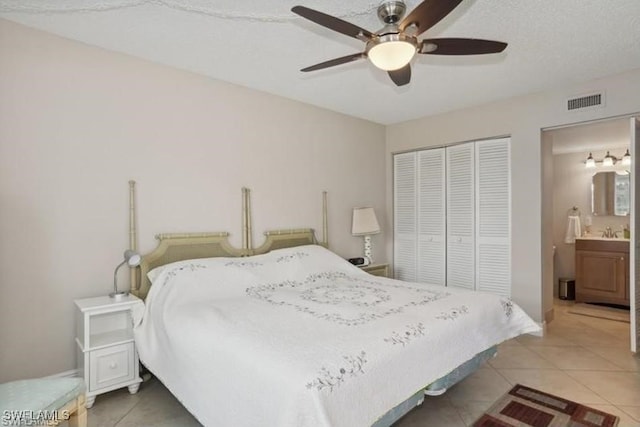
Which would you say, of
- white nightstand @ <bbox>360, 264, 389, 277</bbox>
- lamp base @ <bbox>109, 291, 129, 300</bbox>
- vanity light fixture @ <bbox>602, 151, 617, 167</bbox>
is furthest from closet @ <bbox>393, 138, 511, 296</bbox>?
lamp base @ <bbox>109, 291, 129, 300</bbox>

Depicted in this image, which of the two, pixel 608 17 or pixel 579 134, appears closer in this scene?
pixel 608 17

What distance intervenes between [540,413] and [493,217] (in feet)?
7.41

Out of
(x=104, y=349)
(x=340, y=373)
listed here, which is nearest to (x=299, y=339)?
(x=340, y=373)

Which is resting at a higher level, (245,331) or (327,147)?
(327,147)

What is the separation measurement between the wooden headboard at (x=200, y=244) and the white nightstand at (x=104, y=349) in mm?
259

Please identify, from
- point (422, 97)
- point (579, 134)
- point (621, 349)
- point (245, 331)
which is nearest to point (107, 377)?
point (245, 331)

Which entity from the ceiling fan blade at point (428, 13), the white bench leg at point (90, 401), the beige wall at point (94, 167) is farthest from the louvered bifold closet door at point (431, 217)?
the white bench leg at point (90, 401)

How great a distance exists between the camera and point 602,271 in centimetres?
491

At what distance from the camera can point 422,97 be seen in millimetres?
3883

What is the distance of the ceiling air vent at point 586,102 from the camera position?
11.0 ft

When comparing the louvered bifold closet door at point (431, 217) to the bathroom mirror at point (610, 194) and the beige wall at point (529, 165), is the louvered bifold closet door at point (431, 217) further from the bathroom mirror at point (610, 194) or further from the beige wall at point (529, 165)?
the bathroom mirror at point (610, 194)

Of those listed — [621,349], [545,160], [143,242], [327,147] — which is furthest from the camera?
[327,147]

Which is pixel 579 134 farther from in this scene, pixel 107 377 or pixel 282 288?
pixel 107 377

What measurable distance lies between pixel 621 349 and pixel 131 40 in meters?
4.97
